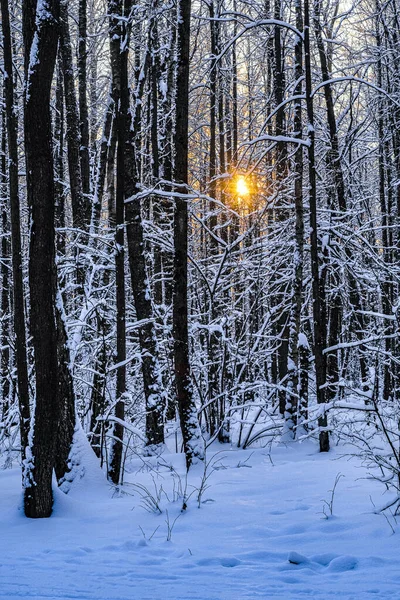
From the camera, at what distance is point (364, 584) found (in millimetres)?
3596

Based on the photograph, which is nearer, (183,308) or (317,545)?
(317,545)

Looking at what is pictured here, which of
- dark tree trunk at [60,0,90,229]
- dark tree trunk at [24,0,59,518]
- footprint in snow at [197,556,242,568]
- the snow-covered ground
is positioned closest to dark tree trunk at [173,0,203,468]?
the snow-covered ground

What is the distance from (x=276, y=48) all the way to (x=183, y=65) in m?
4.36

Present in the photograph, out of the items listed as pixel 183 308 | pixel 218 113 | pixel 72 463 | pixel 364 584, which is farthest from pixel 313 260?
pixel 218 113

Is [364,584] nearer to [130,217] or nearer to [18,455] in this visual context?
[130,217]

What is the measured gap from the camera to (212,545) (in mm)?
4516

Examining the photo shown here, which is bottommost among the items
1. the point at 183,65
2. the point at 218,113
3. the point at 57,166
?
the point at 183,65

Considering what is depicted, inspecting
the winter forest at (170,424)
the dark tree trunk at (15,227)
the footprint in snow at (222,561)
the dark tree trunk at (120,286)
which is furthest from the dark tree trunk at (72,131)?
the footprint in snow at (222,561)

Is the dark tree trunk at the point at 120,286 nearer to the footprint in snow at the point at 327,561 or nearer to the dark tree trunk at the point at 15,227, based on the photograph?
the dark tree trunk at the point at 15,227

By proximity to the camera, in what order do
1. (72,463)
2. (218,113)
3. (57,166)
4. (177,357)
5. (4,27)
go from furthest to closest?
(218,113) < (57,166) < (177,357) < (4,27) < (72,463)

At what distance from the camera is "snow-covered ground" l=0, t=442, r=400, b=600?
3654 millimetres

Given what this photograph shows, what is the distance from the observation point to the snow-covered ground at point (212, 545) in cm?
365

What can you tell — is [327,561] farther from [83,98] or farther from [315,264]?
[83,98]

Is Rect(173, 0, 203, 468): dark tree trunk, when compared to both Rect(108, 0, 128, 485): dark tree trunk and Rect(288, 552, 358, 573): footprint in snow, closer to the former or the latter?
Rect(108, 0, 128, 485): dark tree trunk
